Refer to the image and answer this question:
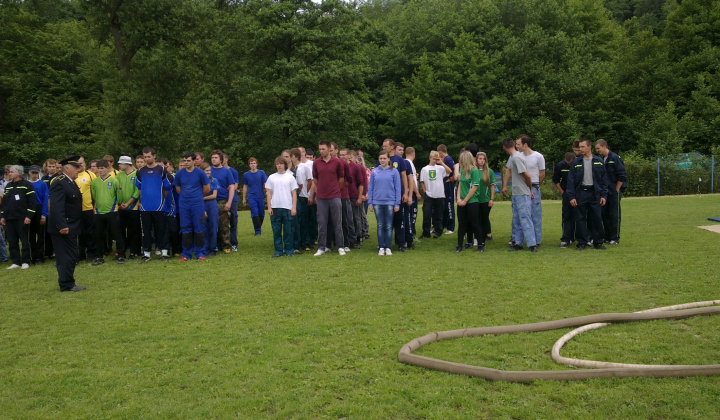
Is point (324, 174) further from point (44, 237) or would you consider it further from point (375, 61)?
point (375, 61)

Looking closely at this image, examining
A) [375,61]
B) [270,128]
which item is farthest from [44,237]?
[375,61]

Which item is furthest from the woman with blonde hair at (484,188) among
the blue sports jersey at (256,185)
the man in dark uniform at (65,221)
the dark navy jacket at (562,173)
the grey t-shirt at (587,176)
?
the man in dark uniform at (65,221)

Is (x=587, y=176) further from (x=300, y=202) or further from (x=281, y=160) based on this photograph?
(x=281, y=160)

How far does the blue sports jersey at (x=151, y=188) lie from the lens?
11164 millimetres

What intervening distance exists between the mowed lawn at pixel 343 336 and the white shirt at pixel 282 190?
1445 millimetres

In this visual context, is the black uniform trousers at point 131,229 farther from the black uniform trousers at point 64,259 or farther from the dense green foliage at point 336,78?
the dense green foliage at point 336,78

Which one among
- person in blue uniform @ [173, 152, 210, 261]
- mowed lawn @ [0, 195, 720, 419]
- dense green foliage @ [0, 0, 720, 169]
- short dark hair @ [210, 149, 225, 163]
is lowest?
mowed lawn @ [0, 195, 720, 419]

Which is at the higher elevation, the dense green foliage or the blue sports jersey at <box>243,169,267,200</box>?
the dense green foliage

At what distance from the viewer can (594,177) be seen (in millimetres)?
10594

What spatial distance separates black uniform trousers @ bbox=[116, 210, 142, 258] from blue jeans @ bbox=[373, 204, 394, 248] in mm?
4896

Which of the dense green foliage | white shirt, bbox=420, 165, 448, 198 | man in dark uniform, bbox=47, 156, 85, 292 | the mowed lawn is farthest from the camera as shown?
the dense green foliage

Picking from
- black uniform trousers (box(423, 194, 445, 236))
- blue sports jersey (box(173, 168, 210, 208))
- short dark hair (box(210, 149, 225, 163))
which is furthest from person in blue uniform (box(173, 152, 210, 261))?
black uniform trousers (box(423, 194, 445, 236))

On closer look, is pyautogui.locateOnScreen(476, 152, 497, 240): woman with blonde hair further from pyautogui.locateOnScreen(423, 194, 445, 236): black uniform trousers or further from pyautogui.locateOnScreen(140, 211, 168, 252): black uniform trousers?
pyautogui.locateOnScreen(140, 211, 168, 252): black uniform trousers

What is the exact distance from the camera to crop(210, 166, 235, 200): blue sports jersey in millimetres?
12357
